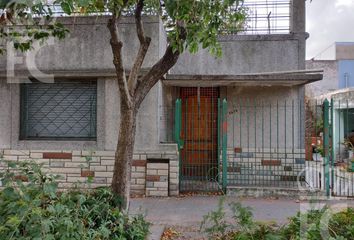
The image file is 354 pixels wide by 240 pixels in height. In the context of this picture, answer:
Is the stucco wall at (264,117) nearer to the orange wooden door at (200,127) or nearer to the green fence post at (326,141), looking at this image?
the orange wooden door at (200,127)

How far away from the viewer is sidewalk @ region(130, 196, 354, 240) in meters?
6.61

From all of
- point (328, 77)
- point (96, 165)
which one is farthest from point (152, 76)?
point (328, 77)

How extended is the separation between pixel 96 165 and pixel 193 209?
8.71ft

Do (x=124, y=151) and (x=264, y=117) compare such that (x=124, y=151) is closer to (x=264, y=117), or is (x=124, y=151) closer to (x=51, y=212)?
(x=51, y=212)

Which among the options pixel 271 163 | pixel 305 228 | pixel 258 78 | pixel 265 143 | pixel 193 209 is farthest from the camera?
pixel 265 143

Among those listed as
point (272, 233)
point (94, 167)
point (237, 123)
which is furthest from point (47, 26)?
point (237, 123)

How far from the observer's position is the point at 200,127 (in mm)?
10547

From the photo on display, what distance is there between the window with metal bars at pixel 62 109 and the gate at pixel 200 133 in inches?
99.9

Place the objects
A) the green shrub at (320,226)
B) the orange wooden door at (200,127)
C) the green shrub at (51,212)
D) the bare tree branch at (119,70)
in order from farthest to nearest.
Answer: the orange wooden door at (200,127), the bare tree branch at (119,70), the green shrub at (320,226), the green shrub at (51,212)

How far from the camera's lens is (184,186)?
9242mm

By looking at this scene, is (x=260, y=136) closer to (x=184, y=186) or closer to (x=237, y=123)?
(x=237, y=123)

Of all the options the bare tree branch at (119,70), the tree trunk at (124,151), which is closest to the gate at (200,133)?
the tree trunk at (124,151)

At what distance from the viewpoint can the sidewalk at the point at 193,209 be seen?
661cm

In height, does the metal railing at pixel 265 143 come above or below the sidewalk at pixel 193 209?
above
